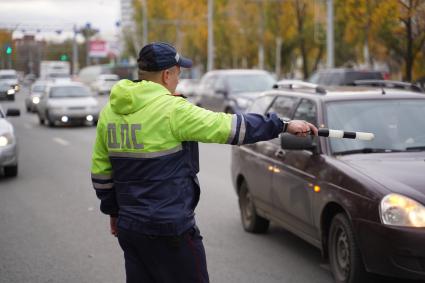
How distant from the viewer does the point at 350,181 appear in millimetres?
5609

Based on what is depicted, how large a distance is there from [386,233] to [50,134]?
62.2 ft

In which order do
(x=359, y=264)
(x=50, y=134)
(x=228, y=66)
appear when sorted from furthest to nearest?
(x=228, y=66)
(x=50, y=134)
(x=359, y=264)

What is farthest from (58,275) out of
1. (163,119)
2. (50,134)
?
(50,134)

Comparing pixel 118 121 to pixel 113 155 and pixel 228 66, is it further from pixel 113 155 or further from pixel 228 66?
pixel 228 66

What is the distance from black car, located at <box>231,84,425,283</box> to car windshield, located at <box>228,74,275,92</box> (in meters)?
13.1

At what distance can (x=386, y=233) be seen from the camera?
5.08 m

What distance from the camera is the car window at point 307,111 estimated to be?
6.97 m

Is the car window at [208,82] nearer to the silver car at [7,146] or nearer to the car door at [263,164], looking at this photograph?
the silver car at [7,146]

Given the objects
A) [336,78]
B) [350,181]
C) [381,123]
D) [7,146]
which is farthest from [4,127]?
[336,78]

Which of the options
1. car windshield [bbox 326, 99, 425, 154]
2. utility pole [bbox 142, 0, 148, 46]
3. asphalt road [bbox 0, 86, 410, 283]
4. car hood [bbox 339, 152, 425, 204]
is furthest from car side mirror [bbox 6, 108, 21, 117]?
utility pole [bbox 142, 0, 148, 46]

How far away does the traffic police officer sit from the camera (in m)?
3.57

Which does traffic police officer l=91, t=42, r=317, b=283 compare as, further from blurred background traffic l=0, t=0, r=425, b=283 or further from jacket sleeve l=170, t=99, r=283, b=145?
blurred background traffic l=0, t=0, r=425, b=283

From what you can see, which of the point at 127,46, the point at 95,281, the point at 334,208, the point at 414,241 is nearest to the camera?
the point at 414,241

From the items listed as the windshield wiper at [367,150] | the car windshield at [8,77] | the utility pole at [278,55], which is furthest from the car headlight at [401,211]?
the utility pole at [278,55]
